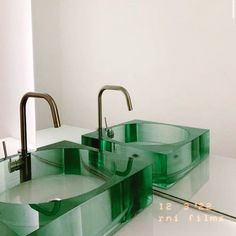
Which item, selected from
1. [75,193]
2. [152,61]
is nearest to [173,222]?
[75,193]

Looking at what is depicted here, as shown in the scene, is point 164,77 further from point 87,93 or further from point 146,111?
point 87,93

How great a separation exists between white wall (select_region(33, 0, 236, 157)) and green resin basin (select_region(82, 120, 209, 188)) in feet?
0.12

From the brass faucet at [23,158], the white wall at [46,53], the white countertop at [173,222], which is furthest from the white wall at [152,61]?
the white countertop at [173,222]

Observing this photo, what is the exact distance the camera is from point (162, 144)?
1.09m

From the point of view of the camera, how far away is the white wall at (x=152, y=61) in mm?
1038

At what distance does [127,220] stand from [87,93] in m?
0.60

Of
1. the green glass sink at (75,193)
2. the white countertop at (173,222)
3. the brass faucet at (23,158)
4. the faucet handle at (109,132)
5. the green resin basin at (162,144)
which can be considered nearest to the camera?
the green glass sink at (75,193)

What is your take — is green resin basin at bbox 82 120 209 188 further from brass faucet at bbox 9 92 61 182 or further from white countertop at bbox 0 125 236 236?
brass faucet at bbox 9 92 61 182

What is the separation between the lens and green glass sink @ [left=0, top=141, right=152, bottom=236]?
1.95 ft

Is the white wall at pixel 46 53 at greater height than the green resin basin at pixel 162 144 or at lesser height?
greater

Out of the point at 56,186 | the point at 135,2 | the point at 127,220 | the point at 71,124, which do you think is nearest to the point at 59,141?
the point at 71,124

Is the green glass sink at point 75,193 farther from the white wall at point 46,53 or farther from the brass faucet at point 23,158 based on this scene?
the white wall at point 46,53

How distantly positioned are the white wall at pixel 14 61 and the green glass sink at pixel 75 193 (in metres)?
0.17

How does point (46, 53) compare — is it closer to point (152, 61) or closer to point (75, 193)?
point (152, 61)
